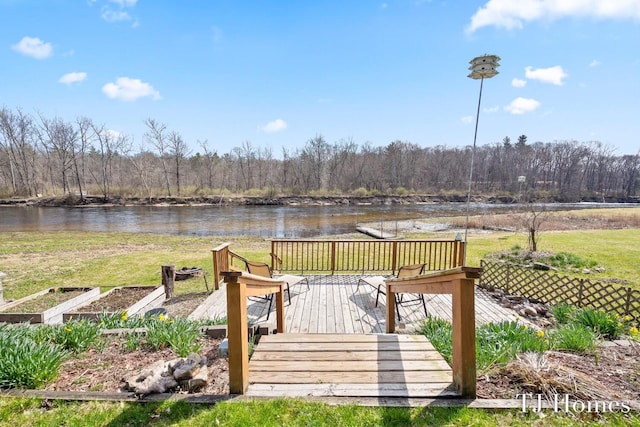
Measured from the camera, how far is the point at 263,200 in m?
44.2

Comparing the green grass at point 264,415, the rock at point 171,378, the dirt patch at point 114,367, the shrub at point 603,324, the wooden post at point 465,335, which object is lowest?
the shrub at point 603,324

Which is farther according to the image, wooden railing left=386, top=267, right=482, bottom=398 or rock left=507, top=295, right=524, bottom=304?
rock left=507, top=295, right=524, bottom=304

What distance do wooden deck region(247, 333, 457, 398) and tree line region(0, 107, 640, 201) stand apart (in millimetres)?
39539

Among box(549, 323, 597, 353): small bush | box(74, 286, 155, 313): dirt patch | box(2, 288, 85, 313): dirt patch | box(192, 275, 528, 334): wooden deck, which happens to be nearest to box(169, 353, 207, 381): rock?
box(192, 275, 528, 334): wooden deck

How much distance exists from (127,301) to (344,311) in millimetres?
4241

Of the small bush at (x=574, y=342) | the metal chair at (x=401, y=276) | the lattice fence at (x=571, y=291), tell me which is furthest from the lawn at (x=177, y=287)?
the metal chair at (x=401, y=276)

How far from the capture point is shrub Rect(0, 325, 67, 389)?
2.42m

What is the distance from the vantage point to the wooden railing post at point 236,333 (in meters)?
2.22

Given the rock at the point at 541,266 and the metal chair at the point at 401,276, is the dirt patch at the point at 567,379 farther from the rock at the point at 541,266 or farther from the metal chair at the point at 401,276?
the rock at the point at 541,266

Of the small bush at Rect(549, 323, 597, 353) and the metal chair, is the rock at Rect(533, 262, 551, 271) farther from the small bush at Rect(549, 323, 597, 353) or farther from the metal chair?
the small bush at Rect(549, 323, 597, 353)

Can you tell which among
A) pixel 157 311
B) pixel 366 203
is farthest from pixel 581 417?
pixel 366 203

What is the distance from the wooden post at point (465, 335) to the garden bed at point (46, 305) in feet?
18.8

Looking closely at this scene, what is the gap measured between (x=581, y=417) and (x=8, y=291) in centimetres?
1016

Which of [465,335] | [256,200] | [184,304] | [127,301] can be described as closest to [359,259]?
[184,304]
